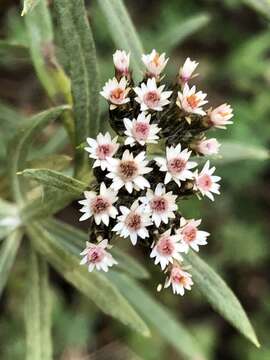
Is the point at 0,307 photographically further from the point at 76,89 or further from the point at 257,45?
the point at 257,45

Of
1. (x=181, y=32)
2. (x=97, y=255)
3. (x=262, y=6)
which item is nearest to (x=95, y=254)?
(x=97, y=255)

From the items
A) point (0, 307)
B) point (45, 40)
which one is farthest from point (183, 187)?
point (0, 307)

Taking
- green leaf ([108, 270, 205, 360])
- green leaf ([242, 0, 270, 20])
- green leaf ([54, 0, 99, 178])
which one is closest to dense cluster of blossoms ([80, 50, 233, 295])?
green leaf ([54, 0, 99, 178])

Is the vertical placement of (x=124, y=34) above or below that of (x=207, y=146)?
above

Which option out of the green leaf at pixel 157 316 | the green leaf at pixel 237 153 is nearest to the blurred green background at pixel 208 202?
the green leaf at pixel 157 316

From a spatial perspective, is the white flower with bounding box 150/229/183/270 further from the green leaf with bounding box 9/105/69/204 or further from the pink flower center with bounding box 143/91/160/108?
the green leaf with bounding box 9/105/69/204

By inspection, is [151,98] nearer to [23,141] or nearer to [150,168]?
[150,168]

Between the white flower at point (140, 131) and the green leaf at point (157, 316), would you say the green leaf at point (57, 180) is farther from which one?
the green leaf at point (157, 316)
